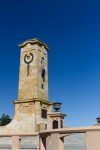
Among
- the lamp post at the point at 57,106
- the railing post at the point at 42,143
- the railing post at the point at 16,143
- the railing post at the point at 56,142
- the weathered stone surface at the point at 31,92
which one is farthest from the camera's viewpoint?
the weathered stone surface at the point at 31,92

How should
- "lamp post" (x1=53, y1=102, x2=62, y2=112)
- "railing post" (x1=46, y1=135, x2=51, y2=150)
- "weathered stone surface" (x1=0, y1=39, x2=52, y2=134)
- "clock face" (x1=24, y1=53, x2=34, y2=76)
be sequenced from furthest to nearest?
"clock face" (x1=24, y1=53, x2=34, y2=76) < "weathered stone surface" (x1=0, y1=39, x2=52, y2=134) < "lamp post" (x1=53, y1=102, x2=62, y2=112) < "railing post" (x1=46, y1=135, x2=51, y2=150)

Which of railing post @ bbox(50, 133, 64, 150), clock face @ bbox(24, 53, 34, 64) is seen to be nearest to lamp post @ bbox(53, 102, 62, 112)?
clock face @ bbox(24, 53, 34, 64)

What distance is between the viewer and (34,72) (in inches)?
1202

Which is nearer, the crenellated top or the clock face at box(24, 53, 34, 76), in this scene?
the clock face at box(24, 53, 34, 76)

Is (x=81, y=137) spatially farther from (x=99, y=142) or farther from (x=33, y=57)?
(x=99, y=142)

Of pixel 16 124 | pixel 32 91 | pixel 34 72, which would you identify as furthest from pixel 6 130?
pixel 34 72

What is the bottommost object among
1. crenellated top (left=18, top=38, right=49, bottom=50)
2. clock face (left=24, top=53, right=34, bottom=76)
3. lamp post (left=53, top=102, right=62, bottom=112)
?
lamp post (left=53, top=102, right=62, bottom=112)

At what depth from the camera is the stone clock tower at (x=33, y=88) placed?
2925 cm

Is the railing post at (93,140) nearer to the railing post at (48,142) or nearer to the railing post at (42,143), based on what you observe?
the railing post at (48,142)

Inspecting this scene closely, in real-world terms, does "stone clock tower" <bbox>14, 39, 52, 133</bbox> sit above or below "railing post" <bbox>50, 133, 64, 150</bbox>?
above

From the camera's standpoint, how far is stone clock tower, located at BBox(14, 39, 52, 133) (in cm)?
2925

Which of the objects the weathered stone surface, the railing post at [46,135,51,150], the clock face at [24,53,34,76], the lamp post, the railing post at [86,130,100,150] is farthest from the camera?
the clock face at [24,53,34,76]

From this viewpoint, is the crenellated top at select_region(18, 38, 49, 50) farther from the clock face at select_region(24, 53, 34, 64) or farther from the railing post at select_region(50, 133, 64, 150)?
the railing post at select_region(50, 133, 64, 150)

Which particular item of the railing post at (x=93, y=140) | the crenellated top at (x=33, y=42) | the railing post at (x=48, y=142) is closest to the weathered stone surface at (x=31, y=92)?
the crenellated top at (x=33, y=42)
